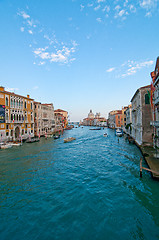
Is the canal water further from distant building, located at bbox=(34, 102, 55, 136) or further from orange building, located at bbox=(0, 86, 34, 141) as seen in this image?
distant building, located at bbox=(34, 102, 55, 136)

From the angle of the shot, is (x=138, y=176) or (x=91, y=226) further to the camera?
(x=138, y=176)

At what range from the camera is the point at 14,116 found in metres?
37.2

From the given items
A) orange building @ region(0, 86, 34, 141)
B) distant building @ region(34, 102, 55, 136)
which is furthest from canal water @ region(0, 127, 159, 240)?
distant building @ region(34, 102, 55, 136)

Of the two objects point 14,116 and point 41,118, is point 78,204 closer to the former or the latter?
point 14,116

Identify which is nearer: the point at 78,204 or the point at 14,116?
the point at 78,204

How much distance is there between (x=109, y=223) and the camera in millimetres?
7883

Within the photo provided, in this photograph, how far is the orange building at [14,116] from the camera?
3347 cm

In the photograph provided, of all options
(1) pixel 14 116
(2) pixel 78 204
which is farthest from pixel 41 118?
(2) pixel 78 204

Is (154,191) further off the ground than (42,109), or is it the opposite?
(42,109)

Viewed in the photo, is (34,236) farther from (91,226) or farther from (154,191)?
(154,191)

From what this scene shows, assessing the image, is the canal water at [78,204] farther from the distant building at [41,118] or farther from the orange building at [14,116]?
the distant building at [41,118]

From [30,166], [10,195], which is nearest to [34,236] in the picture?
[10,195]

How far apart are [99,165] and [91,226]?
1101 centimetres

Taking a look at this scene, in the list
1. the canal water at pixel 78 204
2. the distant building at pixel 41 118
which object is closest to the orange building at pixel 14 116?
the distant building at pixel 41 118
